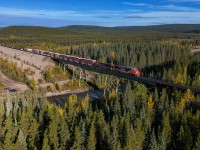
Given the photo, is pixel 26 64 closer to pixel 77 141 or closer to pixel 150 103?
pixel 150 103

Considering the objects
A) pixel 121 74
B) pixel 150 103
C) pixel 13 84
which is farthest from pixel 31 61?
pixel 150 103

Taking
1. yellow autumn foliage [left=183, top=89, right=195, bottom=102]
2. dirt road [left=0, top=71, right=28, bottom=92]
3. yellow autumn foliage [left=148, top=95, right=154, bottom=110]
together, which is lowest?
dirt road [left=0, top=71, right=28, bottom=92]

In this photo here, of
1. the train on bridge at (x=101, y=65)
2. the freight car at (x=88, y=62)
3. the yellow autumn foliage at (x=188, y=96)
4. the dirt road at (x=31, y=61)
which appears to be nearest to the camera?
the yellow autumn foliage at (x=188, y=96)

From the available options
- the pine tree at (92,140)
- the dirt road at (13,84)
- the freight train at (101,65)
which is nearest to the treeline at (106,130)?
the pine tree at (92,140)

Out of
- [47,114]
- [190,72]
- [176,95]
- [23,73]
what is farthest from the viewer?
[23,73]

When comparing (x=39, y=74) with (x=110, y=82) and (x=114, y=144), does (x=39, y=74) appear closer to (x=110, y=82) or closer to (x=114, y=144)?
(x=110, y=82)

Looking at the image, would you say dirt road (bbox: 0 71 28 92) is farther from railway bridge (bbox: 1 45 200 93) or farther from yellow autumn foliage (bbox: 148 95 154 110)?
yellow autumn foliage (bbox: 148 95 154 110)

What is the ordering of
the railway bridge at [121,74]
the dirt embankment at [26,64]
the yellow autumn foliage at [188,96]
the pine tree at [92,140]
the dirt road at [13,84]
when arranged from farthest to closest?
the dirt embankment at [26,64], the dirt road at [13,84], the railway bridge at [121,74], the yellow autumn foliage at [188,96], the pine tree at [92,140]

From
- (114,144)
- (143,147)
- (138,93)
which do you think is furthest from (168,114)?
(138,93)

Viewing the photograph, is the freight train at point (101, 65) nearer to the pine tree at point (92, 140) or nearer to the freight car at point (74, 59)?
the freight car at point (74, 59)

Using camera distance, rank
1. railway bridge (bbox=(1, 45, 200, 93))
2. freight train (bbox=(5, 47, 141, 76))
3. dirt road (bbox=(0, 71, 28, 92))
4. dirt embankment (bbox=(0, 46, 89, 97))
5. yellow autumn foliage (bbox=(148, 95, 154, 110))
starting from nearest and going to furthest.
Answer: yellow autumn foliage (bbox=(148, 95, 154, 110)) → railway bridge (bbox=(1, 45, 200, 93)) → freight train (bbox=(5, 47, 141, 76)) → dirt road (bbox=(0, 71, 28, 92)) → dirt embankment (bbox=(0, 46, 89, 97))

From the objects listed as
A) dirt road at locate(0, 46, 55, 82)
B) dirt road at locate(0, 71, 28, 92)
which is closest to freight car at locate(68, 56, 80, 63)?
dirt road at locate(0, 46, 55, 82)
